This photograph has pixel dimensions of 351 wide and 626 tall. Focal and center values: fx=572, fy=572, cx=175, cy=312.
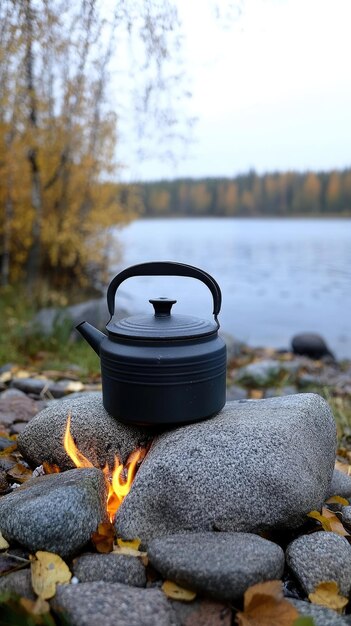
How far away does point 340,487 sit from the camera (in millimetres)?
2902

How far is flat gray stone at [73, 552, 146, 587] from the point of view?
2.06 metres

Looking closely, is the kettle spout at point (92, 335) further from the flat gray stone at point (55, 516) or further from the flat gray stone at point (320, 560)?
the flat gray stone at point (320, 560)

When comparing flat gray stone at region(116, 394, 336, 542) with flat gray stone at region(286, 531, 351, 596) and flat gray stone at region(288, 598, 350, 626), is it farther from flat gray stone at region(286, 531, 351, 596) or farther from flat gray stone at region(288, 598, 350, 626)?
flat gray stone at region(288, 598, 350, 626)

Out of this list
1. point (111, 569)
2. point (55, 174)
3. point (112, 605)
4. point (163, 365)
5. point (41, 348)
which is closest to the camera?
point (112, 605)

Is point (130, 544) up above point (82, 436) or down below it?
below

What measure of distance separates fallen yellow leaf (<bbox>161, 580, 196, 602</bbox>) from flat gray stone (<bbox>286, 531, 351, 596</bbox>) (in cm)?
44

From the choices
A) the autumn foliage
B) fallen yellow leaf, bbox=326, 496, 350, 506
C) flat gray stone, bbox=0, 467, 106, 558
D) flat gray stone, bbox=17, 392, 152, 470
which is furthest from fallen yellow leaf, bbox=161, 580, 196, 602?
the autumn foliage

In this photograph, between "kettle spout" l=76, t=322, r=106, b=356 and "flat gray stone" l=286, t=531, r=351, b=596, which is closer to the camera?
"flat gray stone" l=286, t=531, r=351, b=596

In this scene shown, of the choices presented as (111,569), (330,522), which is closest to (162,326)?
(111,569)

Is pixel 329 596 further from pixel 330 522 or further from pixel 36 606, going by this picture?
pixel 36 606

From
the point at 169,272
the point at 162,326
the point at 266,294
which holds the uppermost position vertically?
the point at 169,272

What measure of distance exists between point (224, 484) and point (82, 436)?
807mm

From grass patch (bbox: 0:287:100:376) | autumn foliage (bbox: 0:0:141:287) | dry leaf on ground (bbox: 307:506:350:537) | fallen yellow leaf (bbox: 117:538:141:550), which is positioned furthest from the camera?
autumn foliage (bbox: 0:0:141:287)

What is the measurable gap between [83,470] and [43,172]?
7.84 meters
